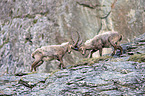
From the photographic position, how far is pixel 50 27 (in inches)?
834

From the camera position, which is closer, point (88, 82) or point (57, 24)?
point (88, 82)

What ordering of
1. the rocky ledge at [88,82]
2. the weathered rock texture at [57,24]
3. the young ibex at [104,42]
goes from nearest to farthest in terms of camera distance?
1. the rocky ledge at [88,82]
2. the young ibex at [104,42]
3. the weathered rock texture at [57,24]

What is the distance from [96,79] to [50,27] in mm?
12987

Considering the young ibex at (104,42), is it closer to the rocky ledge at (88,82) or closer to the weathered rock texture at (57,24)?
the rocky ledge at (88,82)

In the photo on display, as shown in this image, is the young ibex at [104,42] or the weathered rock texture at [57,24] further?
the weathered rock texture at [57,24]

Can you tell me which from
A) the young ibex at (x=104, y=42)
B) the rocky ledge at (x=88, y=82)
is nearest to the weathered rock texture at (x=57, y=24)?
the young ibex at (x=104, y=42)

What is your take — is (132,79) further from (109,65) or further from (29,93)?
(29,93)

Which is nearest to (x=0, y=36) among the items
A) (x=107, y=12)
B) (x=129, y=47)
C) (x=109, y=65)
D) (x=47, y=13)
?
(x=47, y=13)

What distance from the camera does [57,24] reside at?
2123 cm

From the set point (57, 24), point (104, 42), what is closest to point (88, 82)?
point (104, 42)

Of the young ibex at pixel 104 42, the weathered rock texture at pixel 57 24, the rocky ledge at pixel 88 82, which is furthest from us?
the weathered rock texture at pixel 57 24

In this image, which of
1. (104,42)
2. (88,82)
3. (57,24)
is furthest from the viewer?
(57,24)

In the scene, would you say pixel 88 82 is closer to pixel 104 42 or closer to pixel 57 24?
pixel 104 42

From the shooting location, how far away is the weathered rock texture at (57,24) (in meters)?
21.0
